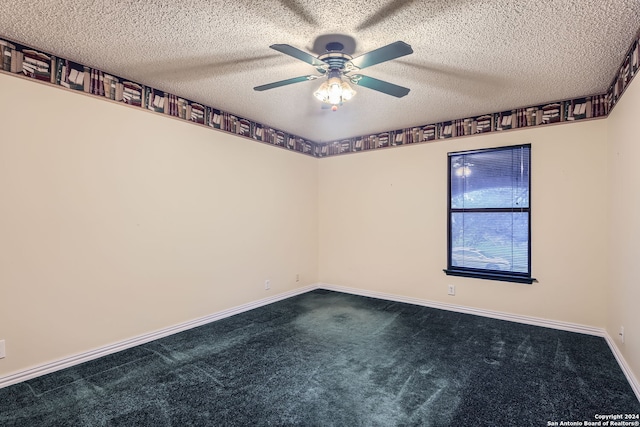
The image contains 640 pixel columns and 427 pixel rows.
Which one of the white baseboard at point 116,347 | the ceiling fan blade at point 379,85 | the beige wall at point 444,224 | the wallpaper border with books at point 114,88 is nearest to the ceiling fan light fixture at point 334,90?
the ceiling fan blade at point 379,85

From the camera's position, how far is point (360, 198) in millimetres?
4926

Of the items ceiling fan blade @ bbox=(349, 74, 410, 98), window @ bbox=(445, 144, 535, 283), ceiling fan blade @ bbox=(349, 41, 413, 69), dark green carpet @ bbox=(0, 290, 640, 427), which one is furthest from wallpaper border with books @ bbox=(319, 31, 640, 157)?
dark green carpet @ bbox=(0, 290, 640, 427)

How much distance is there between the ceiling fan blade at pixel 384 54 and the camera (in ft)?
5.84

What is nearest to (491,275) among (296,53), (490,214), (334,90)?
(490,214)

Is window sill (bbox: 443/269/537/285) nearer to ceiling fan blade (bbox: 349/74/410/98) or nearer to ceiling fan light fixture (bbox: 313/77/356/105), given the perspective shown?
ceiling fan blade (bbox: 349/74/410/98)

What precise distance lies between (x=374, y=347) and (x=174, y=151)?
289 centimetres

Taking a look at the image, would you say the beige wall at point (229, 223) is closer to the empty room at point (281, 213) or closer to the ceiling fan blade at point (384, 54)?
the empty room at point (281, 213)

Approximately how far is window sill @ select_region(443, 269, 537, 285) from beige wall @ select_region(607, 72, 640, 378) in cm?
72

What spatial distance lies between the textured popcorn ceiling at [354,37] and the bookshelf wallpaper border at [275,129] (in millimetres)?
101

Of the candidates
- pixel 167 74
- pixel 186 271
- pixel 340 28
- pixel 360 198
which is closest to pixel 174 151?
pixel 167 74

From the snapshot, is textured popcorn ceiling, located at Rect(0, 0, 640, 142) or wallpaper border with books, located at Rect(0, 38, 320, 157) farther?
wallpaper border with books, located at Rect(0, 38, 320, 157)

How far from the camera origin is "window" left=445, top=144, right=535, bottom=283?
143 inches

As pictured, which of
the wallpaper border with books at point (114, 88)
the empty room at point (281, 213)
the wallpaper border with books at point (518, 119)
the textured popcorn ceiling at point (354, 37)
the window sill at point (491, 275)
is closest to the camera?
the textured popcorn ceiling at point (354, 37)

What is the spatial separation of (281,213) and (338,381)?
108 inches
